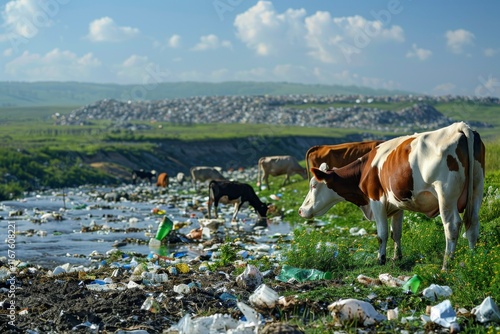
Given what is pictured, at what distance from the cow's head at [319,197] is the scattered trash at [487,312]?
472 cm

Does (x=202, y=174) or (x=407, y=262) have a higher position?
(x=407, y=262)

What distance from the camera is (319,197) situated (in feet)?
39.8

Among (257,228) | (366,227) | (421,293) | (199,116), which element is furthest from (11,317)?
(199,116)

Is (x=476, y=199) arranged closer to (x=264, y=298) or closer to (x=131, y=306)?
(x=264, y=298)

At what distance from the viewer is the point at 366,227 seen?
1664cm

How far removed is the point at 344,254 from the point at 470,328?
4.09 meters

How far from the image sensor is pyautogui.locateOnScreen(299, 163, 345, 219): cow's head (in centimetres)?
1191

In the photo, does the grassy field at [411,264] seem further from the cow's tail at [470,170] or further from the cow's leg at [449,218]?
the cow's tail at [470,170]

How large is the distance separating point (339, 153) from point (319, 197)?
4.69m

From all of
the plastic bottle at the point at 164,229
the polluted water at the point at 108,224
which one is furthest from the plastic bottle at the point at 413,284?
the plastic bottle at the point at 164,229

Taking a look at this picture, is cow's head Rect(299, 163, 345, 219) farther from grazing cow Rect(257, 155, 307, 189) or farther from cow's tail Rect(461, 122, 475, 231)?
grazing cow Rect(257, 155, 307, 189)

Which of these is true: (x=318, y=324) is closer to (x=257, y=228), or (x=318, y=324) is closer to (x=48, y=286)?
(x=48, y=286)

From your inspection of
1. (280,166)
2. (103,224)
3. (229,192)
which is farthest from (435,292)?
(280,166)

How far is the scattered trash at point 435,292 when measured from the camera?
815 cm
